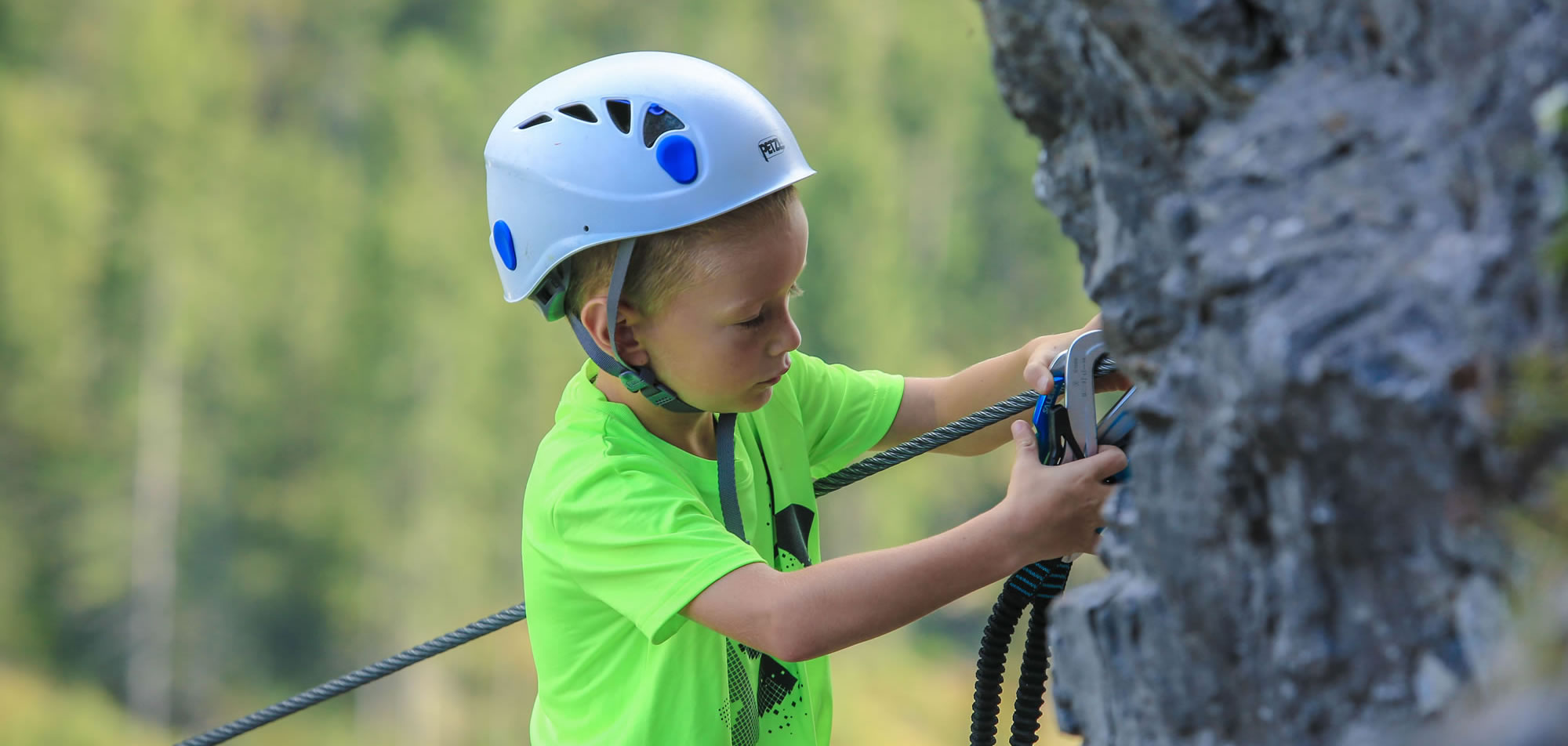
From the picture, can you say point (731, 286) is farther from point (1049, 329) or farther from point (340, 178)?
point (1049, 329)

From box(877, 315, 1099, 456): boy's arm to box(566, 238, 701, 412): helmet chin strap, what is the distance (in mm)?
580

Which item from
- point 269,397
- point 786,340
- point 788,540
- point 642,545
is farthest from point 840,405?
point 269,397

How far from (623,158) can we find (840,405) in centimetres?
74

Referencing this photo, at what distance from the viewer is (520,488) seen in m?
26.1

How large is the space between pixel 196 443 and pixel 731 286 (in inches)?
1023

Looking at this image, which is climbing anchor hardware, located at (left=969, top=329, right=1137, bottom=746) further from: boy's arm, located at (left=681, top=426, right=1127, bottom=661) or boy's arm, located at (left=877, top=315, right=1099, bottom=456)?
boy's arm, located at (left=877, top=315, right=1099, bottom=456)

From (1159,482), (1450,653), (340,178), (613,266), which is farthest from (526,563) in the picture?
(340,178)

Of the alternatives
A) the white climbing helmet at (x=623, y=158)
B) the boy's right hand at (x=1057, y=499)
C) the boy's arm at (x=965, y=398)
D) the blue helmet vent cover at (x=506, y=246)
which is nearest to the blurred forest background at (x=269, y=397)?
the boy's arm at (x=965, y=398)

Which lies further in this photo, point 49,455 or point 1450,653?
point 49,455

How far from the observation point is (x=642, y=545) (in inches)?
80.0

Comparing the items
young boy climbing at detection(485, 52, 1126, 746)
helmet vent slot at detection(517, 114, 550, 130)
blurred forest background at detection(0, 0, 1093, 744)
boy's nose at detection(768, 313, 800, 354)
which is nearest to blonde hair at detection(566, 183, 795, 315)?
young boy climbing at detection(485, 52, 1126, 746)

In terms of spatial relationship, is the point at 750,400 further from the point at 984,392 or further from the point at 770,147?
the point at 984,392

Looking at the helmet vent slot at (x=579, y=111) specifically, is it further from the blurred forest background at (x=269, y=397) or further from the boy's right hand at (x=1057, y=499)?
the blurred forest background at (x=269, y=397)

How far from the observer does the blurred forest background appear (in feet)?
81.9
